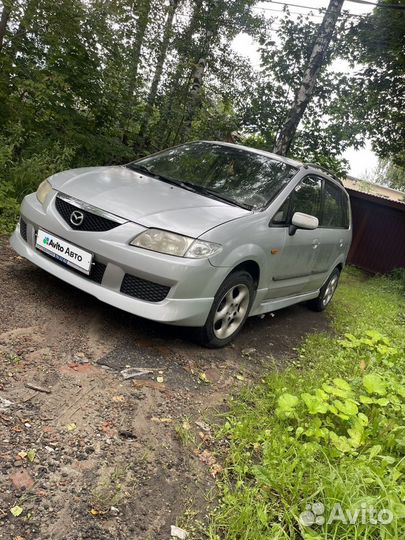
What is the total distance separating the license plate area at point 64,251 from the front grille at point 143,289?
1.02 feet

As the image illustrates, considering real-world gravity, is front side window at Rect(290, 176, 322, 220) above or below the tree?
below

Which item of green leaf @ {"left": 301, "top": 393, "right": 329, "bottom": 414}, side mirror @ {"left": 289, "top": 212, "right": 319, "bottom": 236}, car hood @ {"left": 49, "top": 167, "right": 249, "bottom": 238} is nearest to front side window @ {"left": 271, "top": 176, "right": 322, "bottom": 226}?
side mirror @ {"left": 289, "top": 212, "right": 319, "bottom": 236}

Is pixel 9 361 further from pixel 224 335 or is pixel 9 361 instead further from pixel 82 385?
pixel 224 335

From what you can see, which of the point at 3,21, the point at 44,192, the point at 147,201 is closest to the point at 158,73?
the point at 3,21


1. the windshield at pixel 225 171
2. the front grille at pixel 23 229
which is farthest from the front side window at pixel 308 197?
the front grille at pixel 23 229

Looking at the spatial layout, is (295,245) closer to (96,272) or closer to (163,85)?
(96,272)

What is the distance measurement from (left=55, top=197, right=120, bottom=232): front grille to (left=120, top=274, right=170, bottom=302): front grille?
1.31ft

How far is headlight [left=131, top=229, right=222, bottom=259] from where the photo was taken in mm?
3166

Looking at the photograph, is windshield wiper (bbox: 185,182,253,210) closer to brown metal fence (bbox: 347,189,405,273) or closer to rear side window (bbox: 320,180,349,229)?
rear side window (bbox: 320,180,349,229)

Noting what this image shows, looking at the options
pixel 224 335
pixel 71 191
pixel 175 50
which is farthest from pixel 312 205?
pixel 175 50

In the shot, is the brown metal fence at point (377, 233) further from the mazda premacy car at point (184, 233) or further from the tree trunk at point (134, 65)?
the mazda premacy car at point (184, 233)

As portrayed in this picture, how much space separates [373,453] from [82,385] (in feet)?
5.49

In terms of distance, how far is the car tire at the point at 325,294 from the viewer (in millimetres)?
6175

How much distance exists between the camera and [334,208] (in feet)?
18.7
